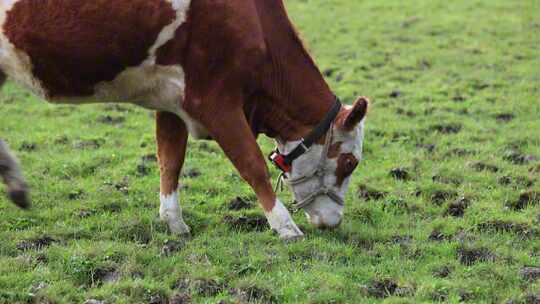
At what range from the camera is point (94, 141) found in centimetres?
1042

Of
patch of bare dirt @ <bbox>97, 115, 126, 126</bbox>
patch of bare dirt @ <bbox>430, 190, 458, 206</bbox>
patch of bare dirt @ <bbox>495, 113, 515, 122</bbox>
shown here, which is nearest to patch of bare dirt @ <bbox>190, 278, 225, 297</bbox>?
patch of bare dirt @ <bbox>430, 190, 458, 206</bbox>

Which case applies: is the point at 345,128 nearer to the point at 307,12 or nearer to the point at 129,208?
the point at 129,208

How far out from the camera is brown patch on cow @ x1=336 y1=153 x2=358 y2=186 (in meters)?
7.38

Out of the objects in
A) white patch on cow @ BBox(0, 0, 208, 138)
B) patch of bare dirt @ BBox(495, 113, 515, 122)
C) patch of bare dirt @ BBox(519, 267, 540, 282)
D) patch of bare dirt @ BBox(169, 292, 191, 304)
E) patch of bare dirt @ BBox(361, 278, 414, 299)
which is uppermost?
white patch on cow @ BBox(0, 0, 208, 138)

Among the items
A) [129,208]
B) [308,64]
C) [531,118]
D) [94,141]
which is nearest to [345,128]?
[308,64]

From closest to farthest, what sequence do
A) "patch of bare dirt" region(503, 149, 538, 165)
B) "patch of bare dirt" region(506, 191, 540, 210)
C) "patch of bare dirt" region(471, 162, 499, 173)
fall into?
"patch of bare dirt" region(506, 191, 540, 210), "patch of bare dirt" region(471, 162, 499, 173), "patch of bare dirt" region(503, 149, 538, 165)

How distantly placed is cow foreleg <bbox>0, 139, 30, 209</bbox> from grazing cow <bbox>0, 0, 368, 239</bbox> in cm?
2

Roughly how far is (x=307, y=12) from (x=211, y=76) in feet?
43.4

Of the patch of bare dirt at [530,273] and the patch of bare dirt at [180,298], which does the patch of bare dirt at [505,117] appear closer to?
the patch of bare dirt at [530,273]

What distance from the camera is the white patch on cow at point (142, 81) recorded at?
6.61 m

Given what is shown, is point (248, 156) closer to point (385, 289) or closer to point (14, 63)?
point (385, 289)

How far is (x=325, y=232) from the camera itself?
7.36m

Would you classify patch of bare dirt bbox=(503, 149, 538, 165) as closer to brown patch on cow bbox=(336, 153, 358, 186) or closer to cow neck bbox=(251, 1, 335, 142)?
brown patch on cow bbox=(336, 153, 358, 186)

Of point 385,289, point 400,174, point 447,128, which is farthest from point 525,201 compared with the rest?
point 447,128
